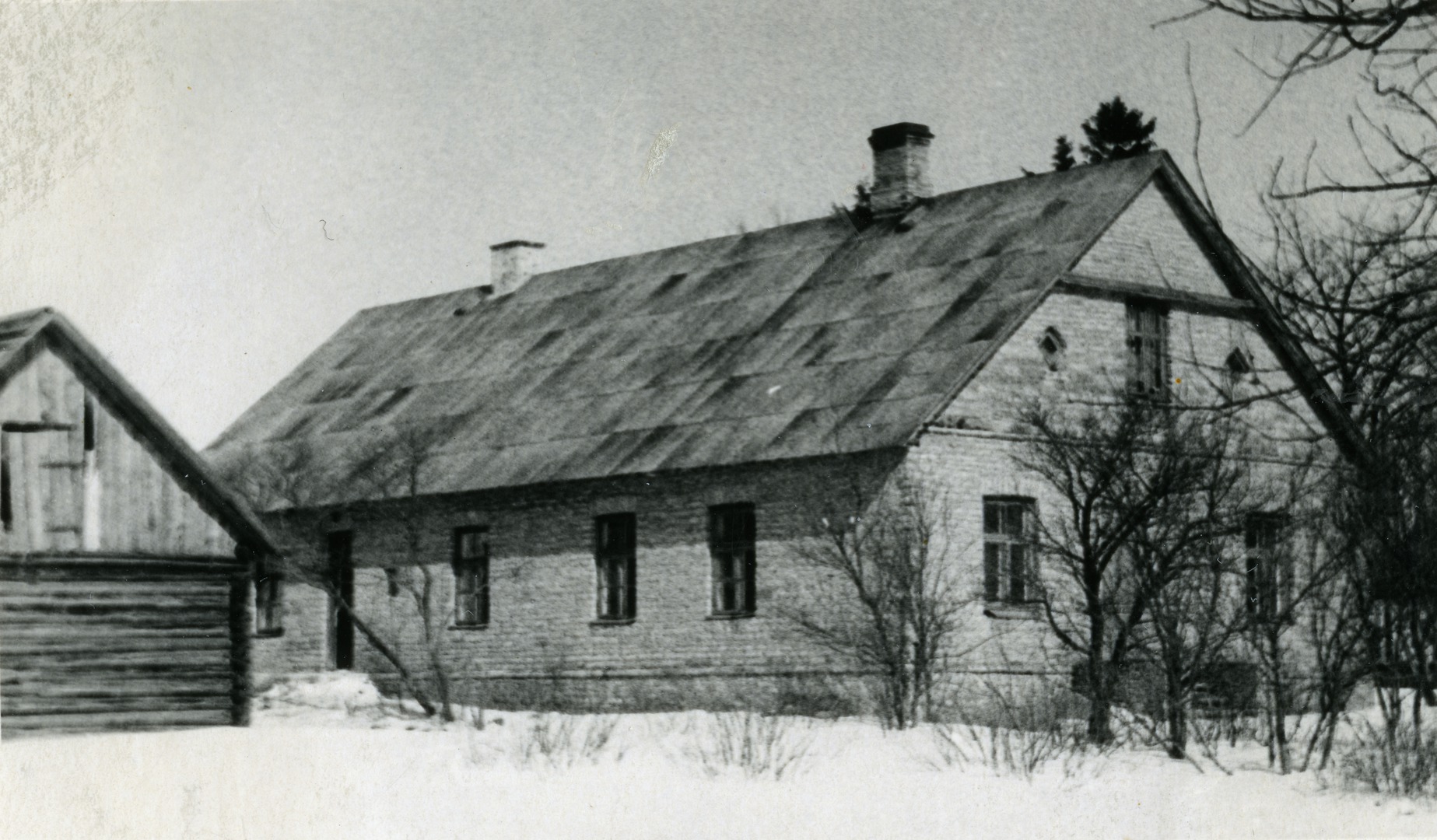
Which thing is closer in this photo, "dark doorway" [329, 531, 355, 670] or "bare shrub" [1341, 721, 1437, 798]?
"bare shrub" [1341, 721, 1437, 798]

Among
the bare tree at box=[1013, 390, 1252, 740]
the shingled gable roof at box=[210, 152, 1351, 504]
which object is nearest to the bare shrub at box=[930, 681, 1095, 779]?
the bare tree at box=[1013, 390, 1252, 740]

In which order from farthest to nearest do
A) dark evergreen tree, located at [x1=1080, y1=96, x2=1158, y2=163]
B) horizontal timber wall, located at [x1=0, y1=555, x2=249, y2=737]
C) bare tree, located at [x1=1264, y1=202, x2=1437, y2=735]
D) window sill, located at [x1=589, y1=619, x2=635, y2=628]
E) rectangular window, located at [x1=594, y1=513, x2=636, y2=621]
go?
rectangular window, located at [x1=594, y1=513, x2=636, y2=621]
window sill, located at [x1=589, y1=619, x2=635, y2=628]
dark evergreen tree, located at [x1=1080, y1=96, x2=1158, y2=163]
horizontal timber wall, located at [x1=0, y1=555, x2=249, y2=737]
bare tree, located at [x1=1264, y1=202, x2=1437, y2=735]

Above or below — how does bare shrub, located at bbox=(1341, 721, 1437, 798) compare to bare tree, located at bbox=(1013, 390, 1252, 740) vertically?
below

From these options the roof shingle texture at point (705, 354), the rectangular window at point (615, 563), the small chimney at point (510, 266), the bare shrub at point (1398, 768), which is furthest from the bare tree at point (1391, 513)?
the small chimney at point (510, 266)

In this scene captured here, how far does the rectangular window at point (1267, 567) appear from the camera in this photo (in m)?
17.8

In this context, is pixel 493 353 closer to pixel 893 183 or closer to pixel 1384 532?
pixel 893 183

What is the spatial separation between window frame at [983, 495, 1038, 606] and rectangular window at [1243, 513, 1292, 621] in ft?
8.07

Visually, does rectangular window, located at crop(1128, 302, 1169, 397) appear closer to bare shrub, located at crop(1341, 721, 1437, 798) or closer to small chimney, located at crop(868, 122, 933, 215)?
small chimney, located at crop(868, 122, 933, 215)

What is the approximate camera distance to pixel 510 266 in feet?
98.6

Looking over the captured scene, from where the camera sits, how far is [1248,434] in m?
22.5

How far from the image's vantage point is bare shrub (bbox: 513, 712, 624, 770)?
54.0 feet

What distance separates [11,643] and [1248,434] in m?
13.8

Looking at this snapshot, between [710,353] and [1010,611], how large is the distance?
5275mm

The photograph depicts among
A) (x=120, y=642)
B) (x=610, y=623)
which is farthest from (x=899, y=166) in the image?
(x=120, y=642)
